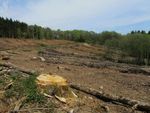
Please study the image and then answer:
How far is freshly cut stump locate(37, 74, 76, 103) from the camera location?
10.4m

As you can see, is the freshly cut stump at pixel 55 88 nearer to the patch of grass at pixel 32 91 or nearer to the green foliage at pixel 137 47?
the patch of grass at pixel 32 91

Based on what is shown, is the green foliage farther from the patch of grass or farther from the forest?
the patch of grass

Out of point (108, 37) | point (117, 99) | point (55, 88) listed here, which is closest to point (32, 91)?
point (55, 88)

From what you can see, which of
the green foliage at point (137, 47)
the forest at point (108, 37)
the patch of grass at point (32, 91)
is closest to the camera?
the patch of grass at point (32, 91)

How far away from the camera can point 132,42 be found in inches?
3191

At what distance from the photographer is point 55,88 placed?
417 inches

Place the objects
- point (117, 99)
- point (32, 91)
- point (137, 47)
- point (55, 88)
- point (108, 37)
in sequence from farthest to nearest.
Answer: point (108, 37), point (137, 47), point (117, 99), point (55, 88), point (32, 91)

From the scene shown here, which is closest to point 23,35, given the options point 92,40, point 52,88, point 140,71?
point 92,40

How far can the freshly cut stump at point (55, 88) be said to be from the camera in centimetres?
1038

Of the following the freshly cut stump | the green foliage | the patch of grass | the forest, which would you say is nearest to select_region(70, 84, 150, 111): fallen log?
the freshly cut stump

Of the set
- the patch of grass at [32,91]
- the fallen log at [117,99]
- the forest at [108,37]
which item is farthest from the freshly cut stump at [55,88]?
the forest at [108,37]

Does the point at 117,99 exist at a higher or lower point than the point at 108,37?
higher

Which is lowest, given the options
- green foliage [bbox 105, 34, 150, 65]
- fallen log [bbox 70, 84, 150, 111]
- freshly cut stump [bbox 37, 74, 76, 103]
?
green foliage [bbox 105, 34, 150, 65]

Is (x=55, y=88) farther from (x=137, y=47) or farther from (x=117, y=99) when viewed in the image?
(x=137, y=47)
